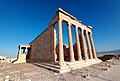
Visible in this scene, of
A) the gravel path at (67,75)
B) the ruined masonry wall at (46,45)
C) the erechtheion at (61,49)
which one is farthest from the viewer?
the ruined masonry wall at (46,45)

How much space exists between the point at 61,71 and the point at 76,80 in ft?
7.09

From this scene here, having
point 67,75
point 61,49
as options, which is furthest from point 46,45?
point 67,75

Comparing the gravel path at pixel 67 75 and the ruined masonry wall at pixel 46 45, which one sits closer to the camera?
the gravel path at pixel 67 75

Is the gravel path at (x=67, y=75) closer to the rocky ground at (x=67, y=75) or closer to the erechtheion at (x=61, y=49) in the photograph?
the rocky ground at (x=67, y=75)

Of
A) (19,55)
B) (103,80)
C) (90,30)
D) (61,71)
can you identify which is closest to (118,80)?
(103,80)

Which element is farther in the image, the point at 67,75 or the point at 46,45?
the point at 46,45

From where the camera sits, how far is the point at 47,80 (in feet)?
16.2

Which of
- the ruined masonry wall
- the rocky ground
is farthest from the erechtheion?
the rocky ground

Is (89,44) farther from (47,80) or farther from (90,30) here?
(47,80)

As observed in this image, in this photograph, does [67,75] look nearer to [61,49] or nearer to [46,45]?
[61,49]

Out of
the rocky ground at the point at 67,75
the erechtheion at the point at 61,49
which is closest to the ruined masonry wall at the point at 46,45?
the erechtheion at the point at 61,49

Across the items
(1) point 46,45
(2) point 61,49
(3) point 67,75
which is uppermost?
(1) point 46,45

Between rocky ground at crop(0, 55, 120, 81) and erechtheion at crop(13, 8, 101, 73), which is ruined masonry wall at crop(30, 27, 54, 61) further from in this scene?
rocky ground at crop(0, 55, 120, 81)

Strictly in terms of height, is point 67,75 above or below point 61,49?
below
